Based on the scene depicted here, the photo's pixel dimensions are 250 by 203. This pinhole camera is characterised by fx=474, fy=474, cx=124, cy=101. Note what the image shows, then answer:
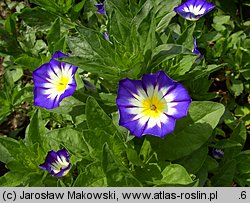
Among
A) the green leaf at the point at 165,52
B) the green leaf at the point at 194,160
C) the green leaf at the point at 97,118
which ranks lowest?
the green leaf at the point at 194,160

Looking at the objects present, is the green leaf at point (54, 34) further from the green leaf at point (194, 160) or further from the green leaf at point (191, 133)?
the green leaf at point (194, 160)

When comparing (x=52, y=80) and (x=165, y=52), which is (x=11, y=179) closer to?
(x=52, y=80)

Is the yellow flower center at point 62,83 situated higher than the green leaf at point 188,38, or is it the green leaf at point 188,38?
the green leaf at point 188,38

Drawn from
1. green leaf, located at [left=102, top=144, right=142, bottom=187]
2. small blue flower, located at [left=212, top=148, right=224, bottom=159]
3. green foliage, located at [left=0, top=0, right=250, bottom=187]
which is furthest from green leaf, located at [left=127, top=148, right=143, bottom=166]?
small blue flower, located at [left=212, top=148, right=224, bottom=159]

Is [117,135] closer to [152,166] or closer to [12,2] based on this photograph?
[152,166]

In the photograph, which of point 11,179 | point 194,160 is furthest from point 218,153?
point 11,179

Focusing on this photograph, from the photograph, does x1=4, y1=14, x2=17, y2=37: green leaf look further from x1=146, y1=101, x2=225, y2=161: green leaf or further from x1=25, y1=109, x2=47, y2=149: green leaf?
x1=146, y1=101, x2=225, y2=161: green leaf

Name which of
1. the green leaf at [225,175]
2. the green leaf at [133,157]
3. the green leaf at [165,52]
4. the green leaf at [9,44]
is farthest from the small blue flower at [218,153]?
the green leaf at [9,44]
